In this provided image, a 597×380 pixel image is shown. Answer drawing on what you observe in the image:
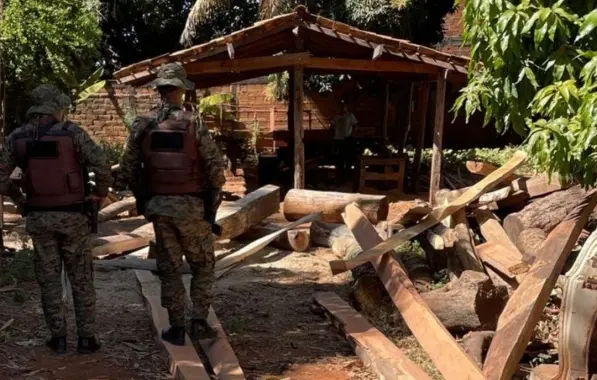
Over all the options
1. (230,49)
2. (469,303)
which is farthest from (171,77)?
(230,49)

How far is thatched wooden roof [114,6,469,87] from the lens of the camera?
11.6 metres

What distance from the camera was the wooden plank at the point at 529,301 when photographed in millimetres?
4324

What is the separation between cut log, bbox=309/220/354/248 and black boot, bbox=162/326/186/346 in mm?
4407

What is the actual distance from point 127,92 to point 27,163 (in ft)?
50.9

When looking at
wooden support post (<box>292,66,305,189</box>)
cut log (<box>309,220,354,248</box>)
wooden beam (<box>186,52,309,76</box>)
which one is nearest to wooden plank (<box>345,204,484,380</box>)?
cut log (<box>309,220,354,248</box>)

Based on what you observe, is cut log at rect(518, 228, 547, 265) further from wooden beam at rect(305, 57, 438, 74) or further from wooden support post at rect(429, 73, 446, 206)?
wooden beam at rect(305, 57, 438, 74)

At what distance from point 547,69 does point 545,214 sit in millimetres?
4218

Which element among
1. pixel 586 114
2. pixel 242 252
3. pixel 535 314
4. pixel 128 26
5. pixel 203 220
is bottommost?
pixel 242 252

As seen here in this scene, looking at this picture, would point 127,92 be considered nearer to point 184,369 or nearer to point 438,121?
point 438,121

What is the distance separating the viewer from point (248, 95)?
21.2 m

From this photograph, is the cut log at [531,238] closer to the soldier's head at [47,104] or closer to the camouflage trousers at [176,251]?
the camouflage trousers at [176,251]

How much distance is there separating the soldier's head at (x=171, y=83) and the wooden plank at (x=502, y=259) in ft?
10.6

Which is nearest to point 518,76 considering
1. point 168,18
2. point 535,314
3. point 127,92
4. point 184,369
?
point 535,314

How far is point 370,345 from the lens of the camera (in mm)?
5387
